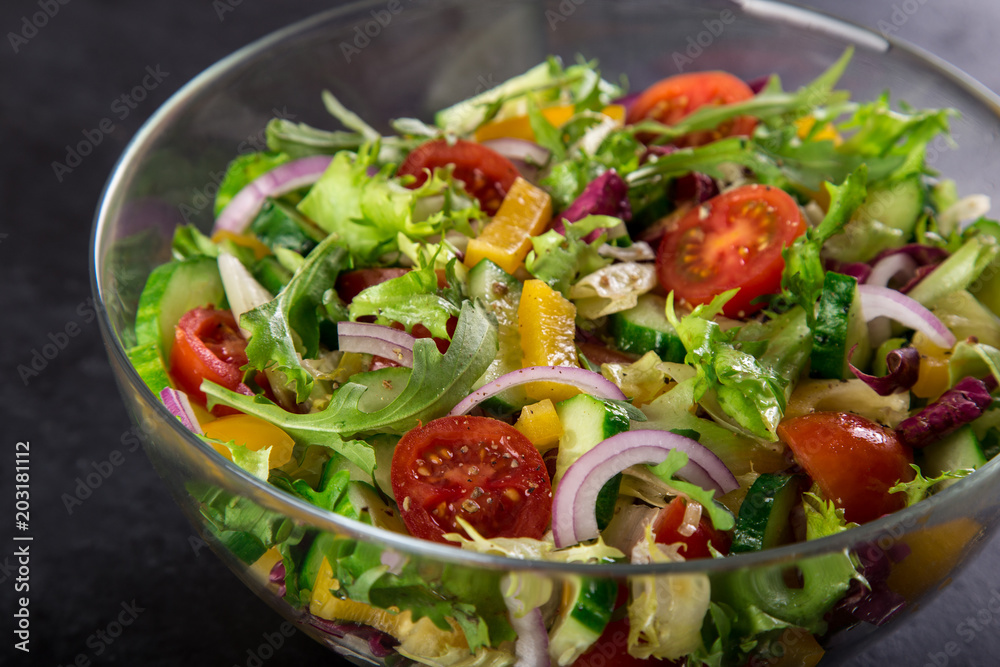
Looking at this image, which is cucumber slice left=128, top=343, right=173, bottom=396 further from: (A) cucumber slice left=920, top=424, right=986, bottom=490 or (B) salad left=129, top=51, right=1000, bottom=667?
(A) cucumber slice left=920, top=424, right=986, bottom=490

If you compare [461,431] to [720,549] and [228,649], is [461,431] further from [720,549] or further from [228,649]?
[228,649]

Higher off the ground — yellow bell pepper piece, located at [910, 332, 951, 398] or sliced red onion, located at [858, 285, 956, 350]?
sliced red onion, located at [858, 285, 956, 350]

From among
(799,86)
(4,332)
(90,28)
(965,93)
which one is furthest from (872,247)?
(90,28)

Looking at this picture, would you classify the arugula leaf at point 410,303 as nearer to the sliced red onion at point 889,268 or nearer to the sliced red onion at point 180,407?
the sliced red onion at point 180,407

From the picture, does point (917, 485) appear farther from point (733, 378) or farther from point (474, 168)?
point (474, 168)

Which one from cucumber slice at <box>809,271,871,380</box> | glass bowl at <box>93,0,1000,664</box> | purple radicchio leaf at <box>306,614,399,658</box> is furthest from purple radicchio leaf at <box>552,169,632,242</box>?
purple radicchio leaf at <box>306,614,399,658</box>

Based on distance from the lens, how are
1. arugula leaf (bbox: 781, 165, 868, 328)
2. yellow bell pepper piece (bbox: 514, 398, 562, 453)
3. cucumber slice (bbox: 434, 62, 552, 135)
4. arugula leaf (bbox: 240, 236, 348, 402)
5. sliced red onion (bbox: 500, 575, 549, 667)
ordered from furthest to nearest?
cucumber slice (bbox: 434, 62, 552, 135)
arugula leaf (bbox: 781, 165, 868, 328)
arugula leaf (bbox: 240, 236, 348, 402)
yellow bell pepper piece (bbox: 514, 398, 562, 453)
sliced red onion (bbox: 500, 575, 549, 667)

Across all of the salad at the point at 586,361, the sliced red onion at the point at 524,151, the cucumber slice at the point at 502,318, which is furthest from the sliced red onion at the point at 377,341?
the sliced red onion at the point at 524,151
